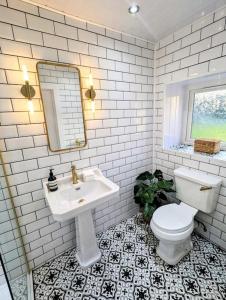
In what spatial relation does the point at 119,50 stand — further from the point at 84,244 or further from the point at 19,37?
the point at 84,244

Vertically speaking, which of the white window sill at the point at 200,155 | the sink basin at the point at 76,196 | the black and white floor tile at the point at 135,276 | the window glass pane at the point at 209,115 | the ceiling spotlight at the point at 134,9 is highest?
the ceiling spotlight at the point at 134,9

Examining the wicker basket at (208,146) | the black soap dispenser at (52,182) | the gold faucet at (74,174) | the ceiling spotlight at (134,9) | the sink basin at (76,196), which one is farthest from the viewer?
the wicker basket at (208,146)

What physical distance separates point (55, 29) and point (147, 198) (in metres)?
1.80

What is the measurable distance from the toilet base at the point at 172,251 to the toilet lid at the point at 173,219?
0.47 feet

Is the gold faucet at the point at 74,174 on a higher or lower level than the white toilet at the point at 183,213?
higher

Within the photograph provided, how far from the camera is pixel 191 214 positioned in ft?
4.92

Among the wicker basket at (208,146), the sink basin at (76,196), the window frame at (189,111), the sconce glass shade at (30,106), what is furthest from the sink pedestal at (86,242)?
the window frame at (189,111)

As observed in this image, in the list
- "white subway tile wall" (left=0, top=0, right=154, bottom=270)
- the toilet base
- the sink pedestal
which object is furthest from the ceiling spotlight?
the toilet base

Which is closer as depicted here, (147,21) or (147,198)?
(147,21)

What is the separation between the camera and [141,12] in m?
1.29

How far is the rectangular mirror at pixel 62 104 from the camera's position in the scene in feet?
4.17

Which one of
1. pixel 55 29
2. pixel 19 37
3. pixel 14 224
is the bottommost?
pixel 14 224

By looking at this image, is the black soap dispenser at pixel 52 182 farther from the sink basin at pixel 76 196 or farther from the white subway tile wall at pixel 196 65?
the white subway tile wall at pixel 196 65

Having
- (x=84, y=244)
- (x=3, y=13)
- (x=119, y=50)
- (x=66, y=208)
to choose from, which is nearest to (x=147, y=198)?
(x=84, y=244)
